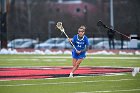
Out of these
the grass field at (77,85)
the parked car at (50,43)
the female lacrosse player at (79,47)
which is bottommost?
the parked car at (50,43)

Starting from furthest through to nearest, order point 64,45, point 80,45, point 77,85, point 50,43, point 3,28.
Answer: point 50,43 → point 64,45 → point 3,28 → point 80,45 → point 77,85

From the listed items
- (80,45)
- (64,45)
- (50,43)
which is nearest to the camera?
(80,45)

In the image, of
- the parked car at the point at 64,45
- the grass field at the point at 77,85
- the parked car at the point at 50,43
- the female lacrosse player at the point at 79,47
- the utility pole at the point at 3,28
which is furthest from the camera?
the parked car at the point at 50,43

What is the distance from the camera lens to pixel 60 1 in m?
112

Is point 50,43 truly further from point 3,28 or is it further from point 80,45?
point 80,45

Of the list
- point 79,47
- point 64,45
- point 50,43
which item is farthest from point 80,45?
point 50,43

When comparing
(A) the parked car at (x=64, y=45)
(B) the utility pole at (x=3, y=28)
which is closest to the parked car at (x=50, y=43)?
(A) the parked car at (x=64, y=45)

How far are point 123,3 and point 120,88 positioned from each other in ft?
241

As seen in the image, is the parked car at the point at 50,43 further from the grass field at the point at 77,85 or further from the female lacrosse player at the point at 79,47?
the grass field at the point at 77,85

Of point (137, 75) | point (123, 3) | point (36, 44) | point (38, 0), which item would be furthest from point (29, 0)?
point (137, 75)

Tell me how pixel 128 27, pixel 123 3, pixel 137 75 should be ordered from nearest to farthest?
1. pixel 137 75
2. pixel 128 27
3. pixel 123 3

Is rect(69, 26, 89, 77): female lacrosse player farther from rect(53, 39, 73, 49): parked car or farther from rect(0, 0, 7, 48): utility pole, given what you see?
rect(53, 39, 73, 49): parked car

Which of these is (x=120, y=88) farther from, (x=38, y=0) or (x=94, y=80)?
(x=38, y=0)

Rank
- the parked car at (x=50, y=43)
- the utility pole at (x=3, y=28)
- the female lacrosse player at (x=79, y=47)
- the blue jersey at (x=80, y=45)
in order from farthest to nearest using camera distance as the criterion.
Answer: the parked car at (x=50, y=43) → the utility pole at (x=3, y=28) → the blue jersey at (x=80, y=45) → the female lacrosse player at (x=79, y=47)
